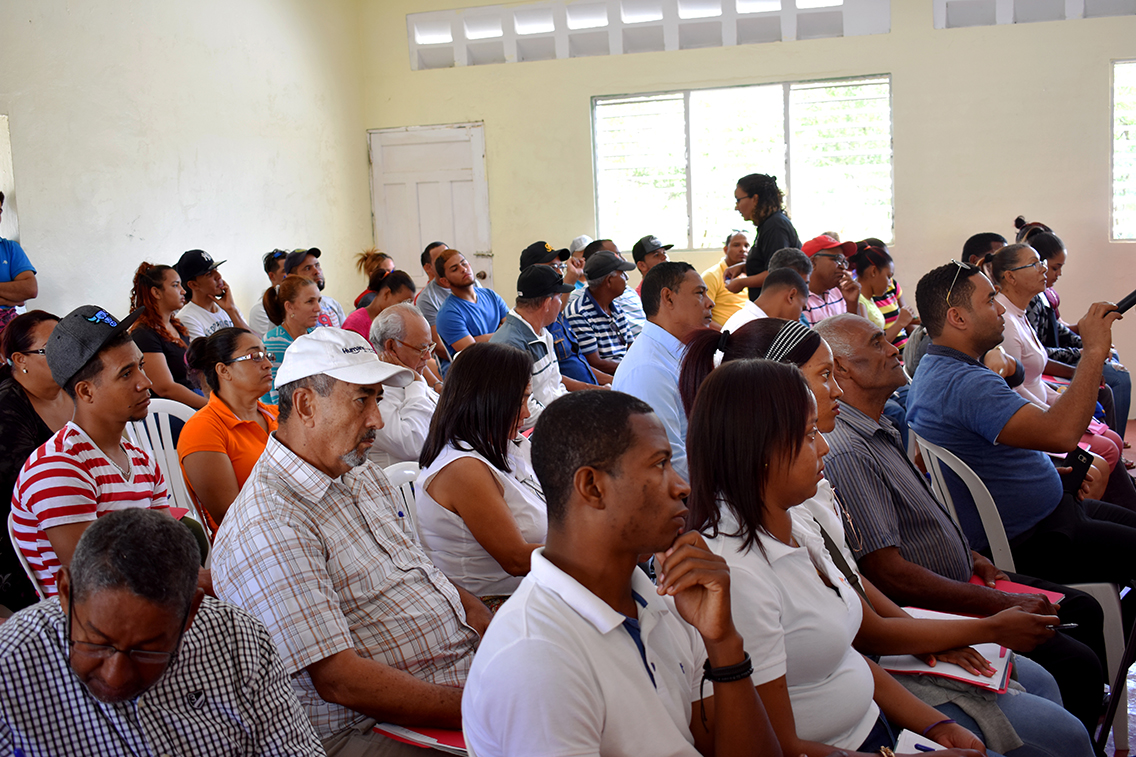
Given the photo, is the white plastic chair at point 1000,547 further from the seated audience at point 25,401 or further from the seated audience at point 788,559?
the seated audience at point 25,401

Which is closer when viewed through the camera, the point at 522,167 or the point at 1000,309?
the point at 1000,309

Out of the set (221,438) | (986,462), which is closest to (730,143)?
(986,462)

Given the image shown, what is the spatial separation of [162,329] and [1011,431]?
365cm

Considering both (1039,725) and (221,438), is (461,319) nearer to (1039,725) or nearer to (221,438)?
(221,438)

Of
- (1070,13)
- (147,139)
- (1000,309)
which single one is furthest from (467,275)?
(1070,13)

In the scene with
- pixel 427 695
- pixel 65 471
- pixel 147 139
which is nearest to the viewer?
pixel 427 695

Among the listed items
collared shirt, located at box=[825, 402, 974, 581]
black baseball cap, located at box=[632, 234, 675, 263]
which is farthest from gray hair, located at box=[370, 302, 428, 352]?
black baseball cap, located at box=[632, 234, 675, 263]

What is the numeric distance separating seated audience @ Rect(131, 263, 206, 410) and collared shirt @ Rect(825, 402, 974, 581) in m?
2.84

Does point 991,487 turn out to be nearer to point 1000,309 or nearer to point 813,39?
point 1000,309

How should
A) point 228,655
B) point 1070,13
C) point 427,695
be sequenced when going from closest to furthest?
1. point 228,655
2. point 427,695
3. point 1070,13

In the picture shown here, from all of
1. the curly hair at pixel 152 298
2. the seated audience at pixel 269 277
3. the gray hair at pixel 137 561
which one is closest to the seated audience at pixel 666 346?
the gray hair at pixel 137 561

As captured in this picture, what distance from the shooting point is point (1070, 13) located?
6973mm

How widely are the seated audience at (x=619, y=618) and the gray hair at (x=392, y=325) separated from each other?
2300 mm

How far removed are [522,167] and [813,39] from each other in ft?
8.96
